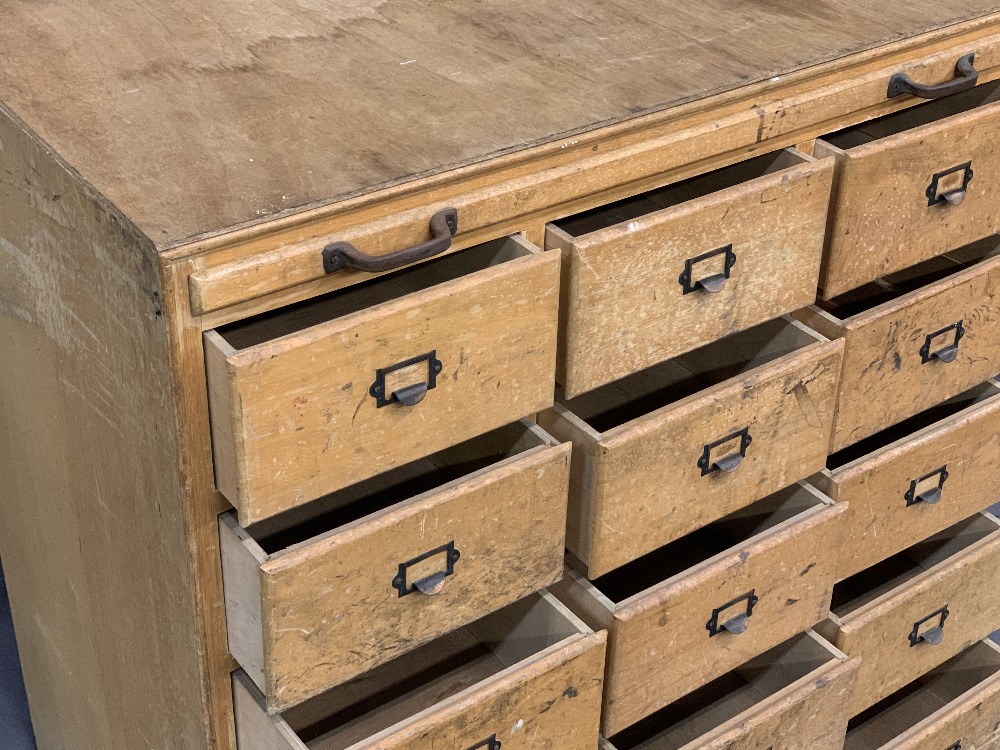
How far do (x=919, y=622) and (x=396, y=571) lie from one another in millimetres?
819

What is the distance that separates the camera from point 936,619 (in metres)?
1.85

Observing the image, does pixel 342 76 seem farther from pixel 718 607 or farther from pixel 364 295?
pixel 718 607

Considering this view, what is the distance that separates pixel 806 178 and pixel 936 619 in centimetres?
73

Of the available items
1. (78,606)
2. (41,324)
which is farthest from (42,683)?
(41,324)

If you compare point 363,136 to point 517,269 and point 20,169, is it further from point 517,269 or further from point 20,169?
point 20,169

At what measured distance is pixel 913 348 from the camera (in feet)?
5.27

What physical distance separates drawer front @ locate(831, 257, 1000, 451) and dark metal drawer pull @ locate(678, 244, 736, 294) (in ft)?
0.66

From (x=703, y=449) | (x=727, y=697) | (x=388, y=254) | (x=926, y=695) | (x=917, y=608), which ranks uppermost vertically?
(x=388, y=254)

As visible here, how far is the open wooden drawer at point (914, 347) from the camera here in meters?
1.55

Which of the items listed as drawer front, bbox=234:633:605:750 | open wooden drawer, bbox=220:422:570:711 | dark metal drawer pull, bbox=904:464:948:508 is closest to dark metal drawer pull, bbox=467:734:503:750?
drawer front, bbox=234:633:605:750

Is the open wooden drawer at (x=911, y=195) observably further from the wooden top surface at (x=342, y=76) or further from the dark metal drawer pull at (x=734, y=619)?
the dark metal drawer pull at (x=734, y=619)

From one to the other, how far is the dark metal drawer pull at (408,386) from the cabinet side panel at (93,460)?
167 millimetres

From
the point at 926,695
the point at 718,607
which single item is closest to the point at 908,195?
the point at 718,607

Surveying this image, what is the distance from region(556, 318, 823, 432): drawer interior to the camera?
5.42ft
